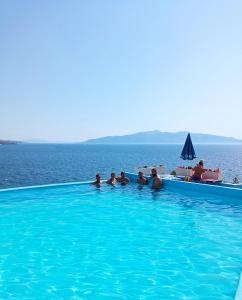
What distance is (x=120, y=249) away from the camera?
27.9 feet

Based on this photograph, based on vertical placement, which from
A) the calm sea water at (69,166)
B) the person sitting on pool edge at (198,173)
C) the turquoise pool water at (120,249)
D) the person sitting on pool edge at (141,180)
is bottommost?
the calm sea water at (69,166)

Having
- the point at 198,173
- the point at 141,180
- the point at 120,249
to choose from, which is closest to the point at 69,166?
the point at 141,180

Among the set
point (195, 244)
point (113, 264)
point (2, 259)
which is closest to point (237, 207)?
point (195, 244)

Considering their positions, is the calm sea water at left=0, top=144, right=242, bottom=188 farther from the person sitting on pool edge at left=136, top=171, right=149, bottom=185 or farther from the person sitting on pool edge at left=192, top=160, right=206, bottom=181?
the person sitting on pool edge at left=192, top=160, right=206, bottom=181

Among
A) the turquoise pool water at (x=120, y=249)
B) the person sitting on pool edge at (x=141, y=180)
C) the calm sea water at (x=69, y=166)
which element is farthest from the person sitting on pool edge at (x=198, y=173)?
the calm sea water at (x=69, y=166)

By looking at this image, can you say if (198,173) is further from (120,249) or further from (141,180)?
(120,249)

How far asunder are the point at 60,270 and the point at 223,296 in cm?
335

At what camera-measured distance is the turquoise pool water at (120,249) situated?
6.34 metres

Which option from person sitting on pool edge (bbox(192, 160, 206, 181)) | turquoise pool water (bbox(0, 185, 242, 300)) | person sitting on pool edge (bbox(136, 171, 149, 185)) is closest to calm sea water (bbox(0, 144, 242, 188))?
person sitting on pool edge (bbox(136, 171, 149, 185))

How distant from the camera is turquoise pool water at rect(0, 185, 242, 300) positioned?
6344 mm

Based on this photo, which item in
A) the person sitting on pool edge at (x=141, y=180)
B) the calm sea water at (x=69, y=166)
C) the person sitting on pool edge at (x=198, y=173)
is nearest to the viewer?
the person sitting on pool edge at (x=198, y=173)

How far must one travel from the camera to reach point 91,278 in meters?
6.82

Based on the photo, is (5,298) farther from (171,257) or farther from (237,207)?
(237,207)

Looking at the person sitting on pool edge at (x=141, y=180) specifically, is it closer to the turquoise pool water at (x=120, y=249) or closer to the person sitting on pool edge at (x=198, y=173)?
the person sitting on pool edge at (x=198, y=173)
